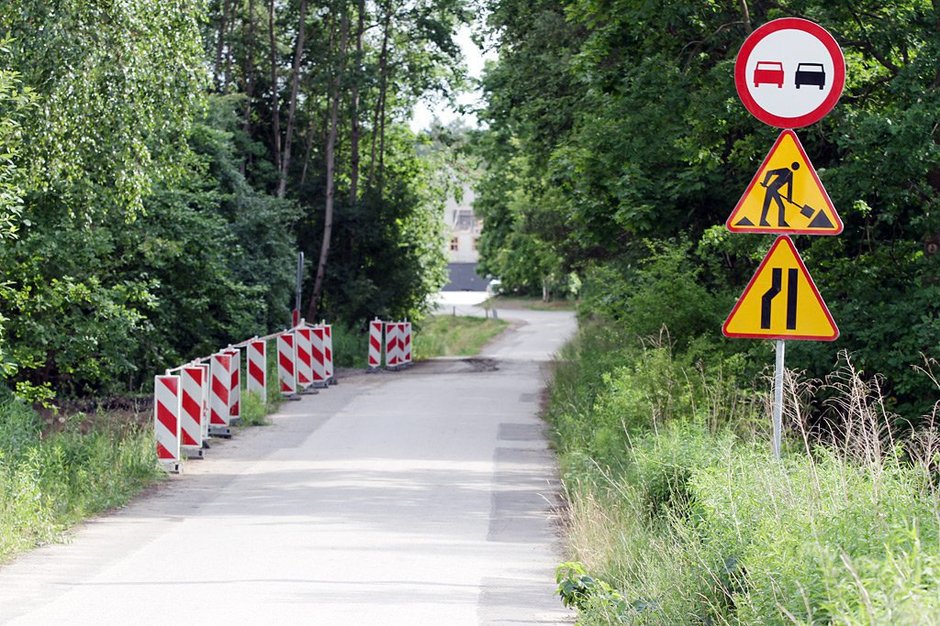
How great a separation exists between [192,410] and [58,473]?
326cm

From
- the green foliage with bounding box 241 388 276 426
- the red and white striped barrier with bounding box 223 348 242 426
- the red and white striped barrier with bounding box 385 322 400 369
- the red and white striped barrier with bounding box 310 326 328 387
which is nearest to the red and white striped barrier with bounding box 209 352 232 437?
the red and white striped barrier with bounding box 223 348 242 426

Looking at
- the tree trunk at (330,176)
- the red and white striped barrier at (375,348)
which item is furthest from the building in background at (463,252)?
the red and white striped barrier at (375,348)

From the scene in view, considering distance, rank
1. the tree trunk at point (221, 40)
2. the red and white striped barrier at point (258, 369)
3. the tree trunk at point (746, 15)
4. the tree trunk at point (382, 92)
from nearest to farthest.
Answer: the tree trunk at point (746, 15)
the red and white striped barrier at point (258, 369)
the tree trunk at point (221, 40)
the tree trunk at point (382, 92)

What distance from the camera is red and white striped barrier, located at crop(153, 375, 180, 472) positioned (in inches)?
589

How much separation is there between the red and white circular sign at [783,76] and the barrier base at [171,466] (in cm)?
892

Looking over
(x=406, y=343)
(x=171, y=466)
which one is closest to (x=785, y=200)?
(x=171, y=466)

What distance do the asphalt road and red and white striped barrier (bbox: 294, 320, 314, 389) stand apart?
6329mm

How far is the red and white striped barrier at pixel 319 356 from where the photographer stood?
92.8ft

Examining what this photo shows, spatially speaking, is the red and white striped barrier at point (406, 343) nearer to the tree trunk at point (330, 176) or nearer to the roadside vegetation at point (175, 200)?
the roadside vegetation at point (175, 200)

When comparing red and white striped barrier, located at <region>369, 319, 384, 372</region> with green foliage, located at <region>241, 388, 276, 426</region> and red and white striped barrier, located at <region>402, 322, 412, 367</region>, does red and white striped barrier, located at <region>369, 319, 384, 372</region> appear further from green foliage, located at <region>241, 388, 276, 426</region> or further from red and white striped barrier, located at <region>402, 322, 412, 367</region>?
green foliage, located at <region>241, 388, 276, 426</region>

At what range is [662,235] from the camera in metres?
19.7

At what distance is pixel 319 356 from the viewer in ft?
93.9

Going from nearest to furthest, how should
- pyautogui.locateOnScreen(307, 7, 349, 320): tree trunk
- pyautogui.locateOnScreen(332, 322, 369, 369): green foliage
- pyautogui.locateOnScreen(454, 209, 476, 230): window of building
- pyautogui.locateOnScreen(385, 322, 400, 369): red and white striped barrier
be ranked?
pyautogui.locateOnScreen(385, 322, 400, 369): red and white striped barrier < pyautogui.locateOnScreen(332, 322, 369, 369): green foliage < pyautogui.locateOnScreen(307, 7, 349, 320): tree trunk < pyautogui.locateOnScreen(454, 209, 476, 230): window of building

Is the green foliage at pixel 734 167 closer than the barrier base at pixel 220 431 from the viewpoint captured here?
Yes
